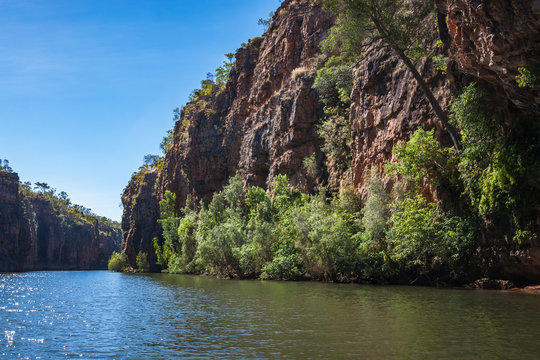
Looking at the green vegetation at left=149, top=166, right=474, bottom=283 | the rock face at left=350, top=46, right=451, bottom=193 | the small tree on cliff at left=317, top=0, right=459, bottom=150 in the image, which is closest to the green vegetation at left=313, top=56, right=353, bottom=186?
the rock face at left=350, top=46, right=451, bottom=193

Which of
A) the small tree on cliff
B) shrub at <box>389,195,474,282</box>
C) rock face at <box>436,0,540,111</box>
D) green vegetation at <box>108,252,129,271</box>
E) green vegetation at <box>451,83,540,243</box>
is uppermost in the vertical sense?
the small tree on cliff

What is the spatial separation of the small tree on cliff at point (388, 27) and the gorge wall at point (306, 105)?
195 cm

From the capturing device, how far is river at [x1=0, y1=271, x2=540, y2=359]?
36.6ft

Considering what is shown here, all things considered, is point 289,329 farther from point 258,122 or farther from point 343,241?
point 258,122

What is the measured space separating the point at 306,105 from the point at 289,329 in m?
47.6

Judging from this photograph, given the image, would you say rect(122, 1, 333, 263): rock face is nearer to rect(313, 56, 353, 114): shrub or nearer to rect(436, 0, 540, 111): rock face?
rect(313, 56, 353, 114): shrub

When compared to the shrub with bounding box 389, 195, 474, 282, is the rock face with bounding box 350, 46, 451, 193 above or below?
above

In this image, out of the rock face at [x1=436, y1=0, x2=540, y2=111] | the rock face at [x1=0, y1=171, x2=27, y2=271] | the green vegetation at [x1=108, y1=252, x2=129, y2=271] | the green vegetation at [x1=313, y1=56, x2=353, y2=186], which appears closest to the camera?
the rock face at [x1=436, y1=0, x2=540, y2=111]

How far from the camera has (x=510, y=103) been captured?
24.5 meters

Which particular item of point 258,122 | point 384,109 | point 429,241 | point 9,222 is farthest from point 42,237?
point 429,241

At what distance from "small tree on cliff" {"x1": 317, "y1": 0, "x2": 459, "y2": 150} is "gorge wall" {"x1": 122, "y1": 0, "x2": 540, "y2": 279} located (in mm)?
1948

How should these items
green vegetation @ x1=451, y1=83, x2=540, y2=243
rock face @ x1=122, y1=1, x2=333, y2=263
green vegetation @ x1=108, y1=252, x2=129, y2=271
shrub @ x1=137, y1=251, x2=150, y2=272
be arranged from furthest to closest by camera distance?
green vegetation @ x1=108, y1=252, x2=129, y2=271, shrub @ x1=137, y1=251, x2=150, y2=272, rock face @ x1=122, y1=1, x2=333, y2=263, green vegetation @ x1=451, y1=83, x2=540, y2=243

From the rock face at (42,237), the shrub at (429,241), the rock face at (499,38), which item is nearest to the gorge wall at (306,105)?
the rock face at (499,38)

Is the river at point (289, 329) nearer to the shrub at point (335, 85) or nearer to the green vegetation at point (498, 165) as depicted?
the green vegetation at point (498, 165)
